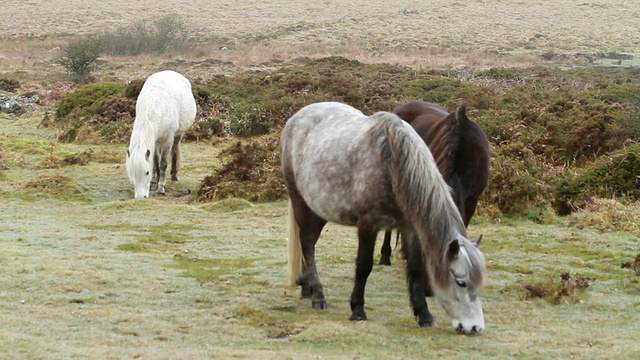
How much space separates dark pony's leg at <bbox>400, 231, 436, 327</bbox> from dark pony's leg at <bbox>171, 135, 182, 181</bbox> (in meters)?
9.32

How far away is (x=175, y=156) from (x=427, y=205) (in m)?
10.0

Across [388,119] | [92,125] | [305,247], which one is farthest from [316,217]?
[92,125]

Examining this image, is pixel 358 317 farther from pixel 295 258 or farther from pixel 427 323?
pixel 295 258

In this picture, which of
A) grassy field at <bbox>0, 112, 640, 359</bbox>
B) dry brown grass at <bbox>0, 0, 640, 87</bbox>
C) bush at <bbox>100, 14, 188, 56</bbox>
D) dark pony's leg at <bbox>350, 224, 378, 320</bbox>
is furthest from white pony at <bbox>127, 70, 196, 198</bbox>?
bush at <bbox>100, 14, 188, 56</bbox>

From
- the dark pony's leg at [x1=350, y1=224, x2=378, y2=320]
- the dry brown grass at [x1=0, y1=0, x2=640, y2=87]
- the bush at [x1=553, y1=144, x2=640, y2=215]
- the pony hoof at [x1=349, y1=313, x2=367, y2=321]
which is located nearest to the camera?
the dark pony's leg at [x1=350, y1=224, x2=378, y2=320]

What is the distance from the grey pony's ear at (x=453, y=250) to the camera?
5.62 meters

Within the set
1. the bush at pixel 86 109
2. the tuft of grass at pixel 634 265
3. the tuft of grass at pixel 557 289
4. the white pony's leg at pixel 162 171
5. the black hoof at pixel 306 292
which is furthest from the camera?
the bush at pixel 86 109

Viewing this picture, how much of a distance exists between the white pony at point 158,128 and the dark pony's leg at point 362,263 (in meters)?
7.44

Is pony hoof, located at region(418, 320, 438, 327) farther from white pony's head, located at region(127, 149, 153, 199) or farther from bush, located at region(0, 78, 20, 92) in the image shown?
bush, located at region(0, 78, 20, 92)

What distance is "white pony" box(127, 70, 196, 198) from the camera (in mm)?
13242

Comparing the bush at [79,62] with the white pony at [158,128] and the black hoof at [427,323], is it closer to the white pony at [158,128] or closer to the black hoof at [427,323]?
the white pony at [158,128]

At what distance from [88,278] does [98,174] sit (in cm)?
819

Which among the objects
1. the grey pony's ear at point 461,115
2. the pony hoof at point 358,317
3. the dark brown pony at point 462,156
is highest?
the grey pony's ear at point 461,115

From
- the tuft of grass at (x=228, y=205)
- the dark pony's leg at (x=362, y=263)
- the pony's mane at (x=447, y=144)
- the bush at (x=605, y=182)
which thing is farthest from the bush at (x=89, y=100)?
the dark pony's leg at (x=362, y=263)
